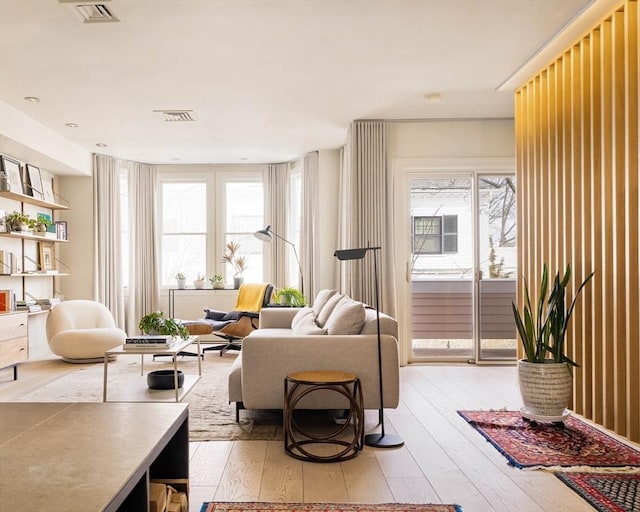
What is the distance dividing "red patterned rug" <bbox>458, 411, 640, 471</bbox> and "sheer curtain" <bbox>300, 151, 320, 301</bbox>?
387 cm

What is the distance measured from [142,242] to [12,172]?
7.86 feet

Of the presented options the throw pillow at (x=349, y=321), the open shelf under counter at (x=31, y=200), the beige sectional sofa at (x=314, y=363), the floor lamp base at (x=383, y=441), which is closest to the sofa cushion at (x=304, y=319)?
the throw pillow at (x=349, y=321)

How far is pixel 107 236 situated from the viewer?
7.49m

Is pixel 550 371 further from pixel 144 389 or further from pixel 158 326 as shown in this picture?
pixel 158 326

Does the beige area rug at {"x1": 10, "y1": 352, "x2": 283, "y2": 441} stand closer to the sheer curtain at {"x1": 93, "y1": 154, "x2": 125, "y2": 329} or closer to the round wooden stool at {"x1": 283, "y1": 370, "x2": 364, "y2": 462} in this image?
the round wooden stool at {"x1": 283, "y1": 370, "x2": 364, "y2": 462}

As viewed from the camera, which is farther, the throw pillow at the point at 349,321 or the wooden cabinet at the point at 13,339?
the wooden cabinet at the point at 13,339

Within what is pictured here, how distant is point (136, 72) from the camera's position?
4.37 metres

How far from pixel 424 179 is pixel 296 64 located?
2.21 meters

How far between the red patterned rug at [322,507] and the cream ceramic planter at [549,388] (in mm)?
1323

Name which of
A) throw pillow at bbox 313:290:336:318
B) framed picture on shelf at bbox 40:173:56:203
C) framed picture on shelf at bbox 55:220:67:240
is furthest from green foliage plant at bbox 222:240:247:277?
throw pillow at bbox 313:290:336:318

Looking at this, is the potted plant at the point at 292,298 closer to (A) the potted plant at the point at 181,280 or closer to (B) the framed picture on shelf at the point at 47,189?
(A) the potted plant at the point at 181,280

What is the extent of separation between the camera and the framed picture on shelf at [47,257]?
22.2 ft

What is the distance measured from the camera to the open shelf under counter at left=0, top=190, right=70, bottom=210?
5.66 m

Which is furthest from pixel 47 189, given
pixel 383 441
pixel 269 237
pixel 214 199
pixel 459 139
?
pixel 383 441
